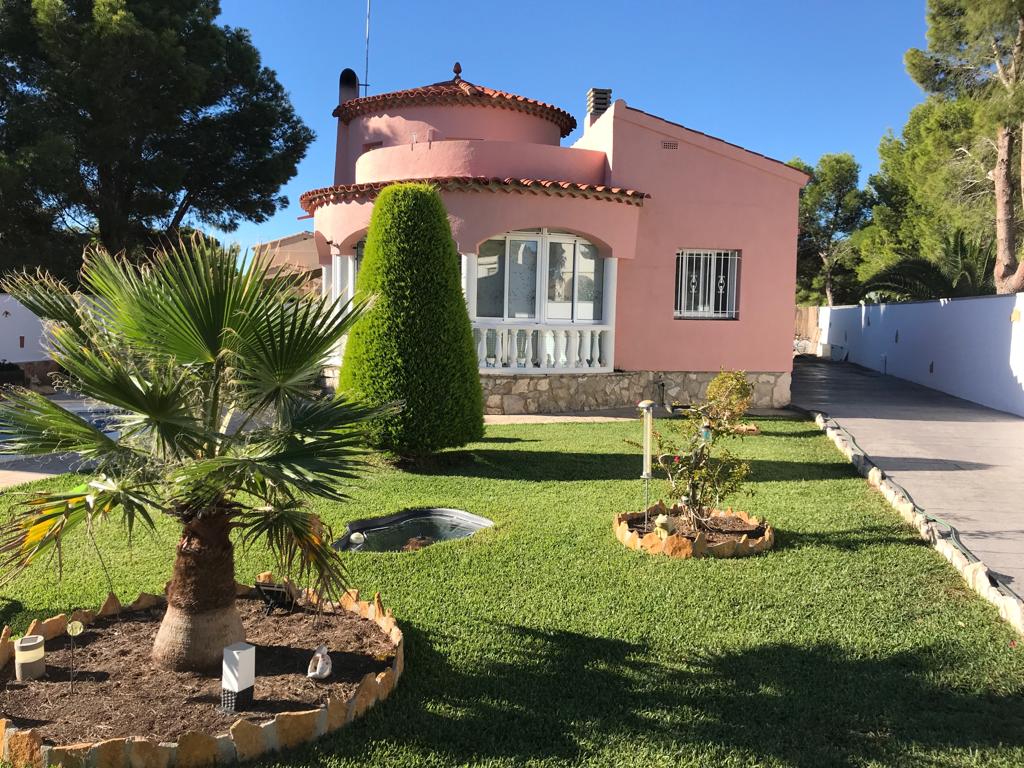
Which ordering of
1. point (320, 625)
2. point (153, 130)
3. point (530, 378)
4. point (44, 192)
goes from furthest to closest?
1. point (153, 130)
2. point (44, 192)
3. point (530, 378)
4. point (320, 625)

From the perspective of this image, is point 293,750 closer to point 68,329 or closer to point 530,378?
point 68,329

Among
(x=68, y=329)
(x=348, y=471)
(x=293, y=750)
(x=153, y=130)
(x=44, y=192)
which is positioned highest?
(x=153, y=130)

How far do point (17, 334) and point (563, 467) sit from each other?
21.2 m

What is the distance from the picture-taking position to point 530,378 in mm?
15375

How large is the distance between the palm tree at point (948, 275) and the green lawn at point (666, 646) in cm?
1931

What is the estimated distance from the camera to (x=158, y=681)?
4.11 m

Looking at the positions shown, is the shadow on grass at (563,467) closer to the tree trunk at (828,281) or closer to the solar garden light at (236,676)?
the solar garden light at (236,676)

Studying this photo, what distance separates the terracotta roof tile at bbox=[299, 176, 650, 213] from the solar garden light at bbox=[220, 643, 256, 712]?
Answer: 1088 cm

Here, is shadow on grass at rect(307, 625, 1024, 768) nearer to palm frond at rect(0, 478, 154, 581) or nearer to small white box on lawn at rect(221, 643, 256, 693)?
small white box on lawn at rect(221, 643, 256, 693)

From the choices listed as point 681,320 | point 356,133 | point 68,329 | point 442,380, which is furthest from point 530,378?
point 68,329

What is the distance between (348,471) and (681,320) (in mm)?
13425

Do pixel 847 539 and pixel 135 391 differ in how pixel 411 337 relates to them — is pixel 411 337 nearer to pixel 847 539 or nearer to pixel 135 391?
pixel 847 539

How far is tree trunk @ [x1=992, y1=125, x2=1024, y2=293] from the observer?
2348cm

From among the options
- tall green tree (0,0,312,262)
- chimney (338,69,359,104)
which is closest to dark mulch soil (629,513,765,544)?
chimney (338,69,359,104)
